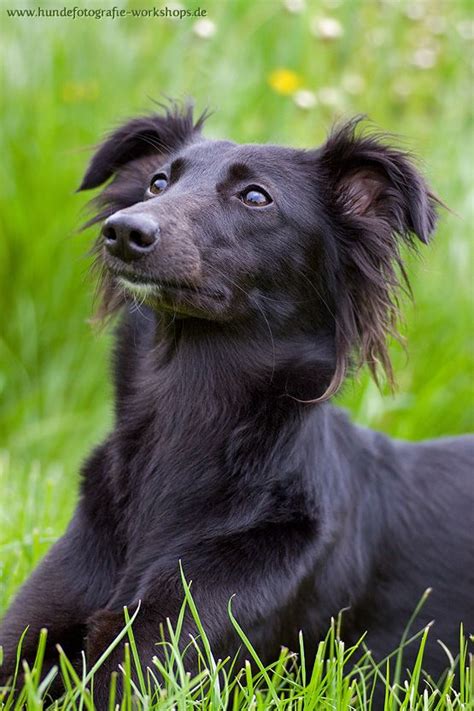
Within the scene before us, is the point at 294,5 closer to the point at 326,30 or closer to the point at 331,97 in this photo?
the point at 326,30

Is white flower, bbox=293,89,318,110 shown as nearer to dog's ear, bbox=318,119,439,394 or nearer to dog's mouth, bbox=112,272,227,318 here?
dog's ear, bbox=318,119,439,394

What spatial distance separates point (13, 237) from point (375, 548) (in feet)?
11.3

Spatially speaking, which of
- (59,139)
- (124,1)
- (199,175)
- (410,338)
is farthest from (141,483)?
(124,1)

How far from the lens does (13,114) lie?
6.09m

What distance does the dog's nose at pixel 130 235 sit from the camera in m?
2.73

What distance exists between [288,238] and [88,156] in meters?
3.26

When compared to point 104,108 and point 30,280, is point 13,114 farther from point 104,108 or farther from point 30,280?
point 30,280

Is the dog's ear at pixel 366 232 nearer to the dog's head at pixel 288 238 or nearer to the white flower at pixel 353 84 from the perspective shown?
the dog's head at pixel 288 238

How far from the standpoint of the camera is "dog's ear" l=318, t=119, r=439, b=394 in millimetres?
3139

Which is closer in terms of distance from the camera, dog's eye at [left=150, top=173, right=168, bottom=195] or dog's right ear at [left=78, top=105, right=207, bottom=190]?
dog's eye at [left=150, top=173, right=168, bottom=195]

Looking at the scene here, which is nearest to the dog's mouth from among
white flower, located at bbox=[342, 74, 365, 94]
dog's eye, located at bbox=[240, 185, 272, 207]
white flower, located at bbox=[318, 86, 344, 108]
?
dog's eye, located at bbox=[240, 185, 272, 207]

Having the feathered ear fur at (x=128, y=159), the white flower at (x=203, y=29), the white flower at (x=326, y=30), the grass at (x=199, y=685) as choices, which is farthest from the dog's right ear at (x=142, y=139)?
the white flower at (x=326, y=30)

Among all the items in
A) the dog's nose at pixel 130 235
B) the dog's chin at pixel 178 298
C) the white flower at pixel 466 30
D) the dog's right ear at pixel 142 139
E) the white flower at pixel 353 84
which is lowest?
the dog's chin at pixel 178 298

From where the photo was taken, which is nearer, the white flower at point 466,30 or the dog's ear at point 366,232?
the dog's ear at point 366,232
